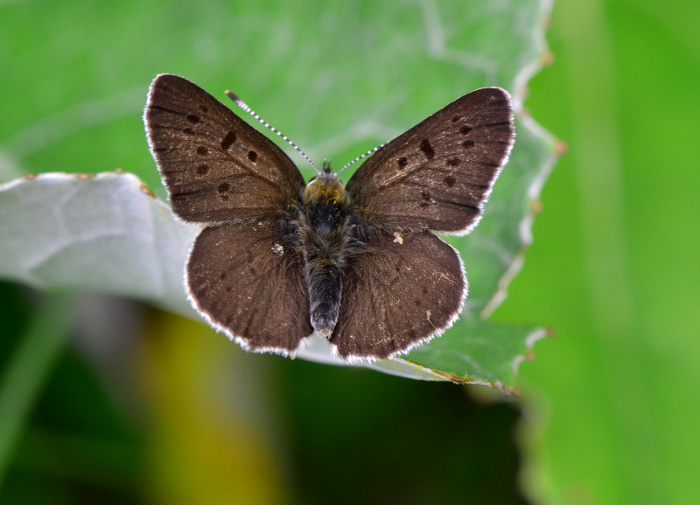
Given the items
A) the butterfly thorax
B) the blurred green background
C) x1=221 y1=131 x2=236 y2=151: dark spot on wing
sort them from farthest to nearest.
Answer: the blurred green background < the butterfly thorax < x1=221 y1=131 x2=236 y2=151: dark spot on wing

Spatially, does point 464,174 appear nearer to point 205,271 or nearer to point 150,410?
point 205,271

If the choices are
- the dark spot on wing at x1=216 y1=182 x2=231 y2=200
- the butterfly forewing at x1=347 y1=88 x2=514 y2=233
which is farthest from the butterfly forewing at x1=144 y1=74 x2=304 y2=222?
the butterfly forewing at x1=347 y1=88 x2=514 y2=233

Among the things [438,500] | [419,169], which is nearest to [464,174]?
[419,169]

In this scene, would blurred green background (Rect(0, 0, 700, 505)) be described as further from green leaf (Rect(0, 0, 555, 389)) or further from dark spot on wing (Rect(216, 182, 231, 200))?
dark spot on wing (Rect(216, 182, 231, 200))

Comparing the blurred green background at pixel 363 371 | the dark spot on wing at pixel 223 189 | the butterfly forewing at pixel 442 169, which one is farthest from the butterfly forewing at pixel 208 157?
the blurred green background at pixel 363 371

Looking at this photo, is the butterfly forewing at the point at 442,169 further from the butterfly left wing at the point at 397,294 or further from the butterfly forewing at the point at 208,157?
the butterfly forewing at the point at 208,157

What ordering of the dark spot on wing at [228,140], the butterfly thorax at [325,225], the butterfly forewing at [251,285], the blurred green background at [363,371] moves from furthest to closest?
the blurred green background at [363,371] → the butterfly thorax at [325,225] → the dark spot on wing at [228,140] → the butterfly forewing at [251,285]
